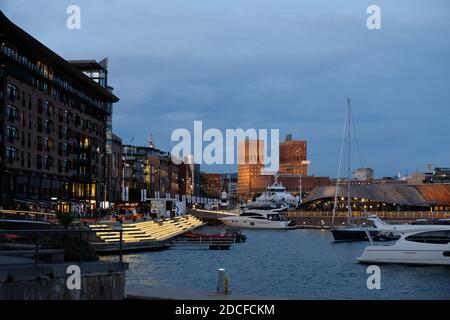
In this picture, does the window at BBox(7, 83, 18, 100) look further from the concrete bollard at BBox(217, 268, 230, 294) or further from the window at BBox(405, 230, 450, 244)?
the concrete bollard at BBox(217, 268, 230, 294)

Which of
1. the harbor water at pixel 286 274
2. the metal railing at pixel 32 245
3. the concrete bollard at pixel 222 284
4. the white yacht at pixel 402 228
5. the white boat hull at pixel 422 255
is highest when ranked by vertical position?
the metal railing at pixel 32 245

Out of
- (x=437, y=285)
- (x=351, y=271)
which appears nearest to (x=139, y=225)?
(x=351, y=271)

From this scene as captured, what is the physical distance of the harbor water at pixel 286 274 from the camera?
141 ft

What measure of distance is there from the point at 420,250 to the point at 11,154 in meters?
59.3

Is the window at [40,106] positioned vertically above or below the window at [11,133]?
above

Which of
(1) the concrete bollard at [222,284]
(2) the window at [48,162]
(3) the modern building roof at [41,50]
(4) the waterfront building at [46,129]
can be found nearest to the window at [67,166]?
(4) the waterfront building at [46,129]

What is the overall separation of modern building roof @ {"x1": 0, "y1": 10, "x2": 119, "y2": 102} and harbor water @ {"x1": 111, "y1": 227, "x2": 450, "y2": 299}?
4014 centimetres

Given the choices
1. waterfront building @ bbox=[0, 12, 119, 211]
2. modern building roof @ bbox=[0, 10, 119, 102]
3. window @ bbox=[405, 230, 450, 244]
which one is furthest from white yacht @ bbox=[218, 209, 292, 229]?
window @ bbox=[405, 230, 450, 244]

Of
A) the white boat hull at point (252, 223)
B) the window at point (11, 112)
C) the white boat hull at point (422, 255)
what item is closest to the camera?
the white boat hull at point (422, 255)

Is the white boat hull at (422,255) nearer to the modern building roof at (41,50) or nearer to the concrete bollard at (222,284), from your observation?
the concrete bollard at (222,284)

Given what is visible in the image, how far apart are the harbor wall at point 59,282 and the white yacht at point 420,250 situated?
42611mm

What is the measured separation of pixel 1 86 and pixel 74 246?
247ft

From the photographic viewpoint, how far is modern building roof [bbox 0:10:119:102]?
91188 millimetres
